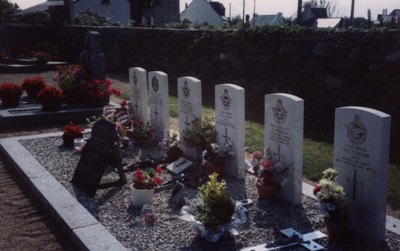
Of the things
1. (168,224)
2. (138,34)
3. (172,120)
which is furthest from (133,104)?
(138,34)

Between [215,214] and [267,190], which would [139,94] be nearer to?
[267,190]

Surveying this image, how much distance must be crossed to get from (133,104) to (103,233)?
4330 mm

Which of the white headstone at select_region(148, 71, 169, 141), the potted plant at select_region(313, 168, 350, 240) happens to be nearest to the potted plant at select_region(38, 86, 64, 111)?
the white headstone at select_region(148, 71, 169, 141)

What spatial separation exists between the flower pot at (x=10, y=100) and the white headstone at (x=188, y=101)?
5.04 m

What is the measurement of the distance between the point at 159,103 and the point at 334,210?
397 centimetres

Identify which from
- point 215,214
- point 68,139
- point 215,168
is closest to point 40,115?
point 68,139

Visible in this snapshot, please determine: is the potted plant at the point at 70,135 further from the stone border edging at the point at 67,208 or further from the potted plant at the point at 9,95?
the potted plant at the point at 9,95

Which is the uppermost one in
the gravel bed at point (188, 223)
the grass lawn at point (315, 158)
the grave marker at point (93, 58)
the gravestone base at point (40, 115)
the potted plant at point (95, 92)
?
the grave marker at point (93, 58)

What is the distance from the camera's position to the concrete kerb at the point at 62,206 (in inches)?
169

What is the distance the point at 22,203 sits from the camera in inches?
217

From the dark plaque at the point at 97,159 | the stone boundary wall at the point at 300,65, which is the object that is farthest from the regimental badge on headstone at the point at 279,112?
the stone boundary wall at the point at 300,65

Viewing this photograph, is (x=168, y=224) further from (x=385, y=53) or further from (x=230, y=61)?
(x=230, y=61)

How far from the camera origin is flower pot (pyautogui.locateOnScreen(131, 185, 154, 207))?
5195mm

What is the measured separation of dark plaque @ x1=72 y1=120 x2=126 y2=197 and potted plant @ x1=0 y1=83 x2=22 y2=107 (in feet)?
16.5
